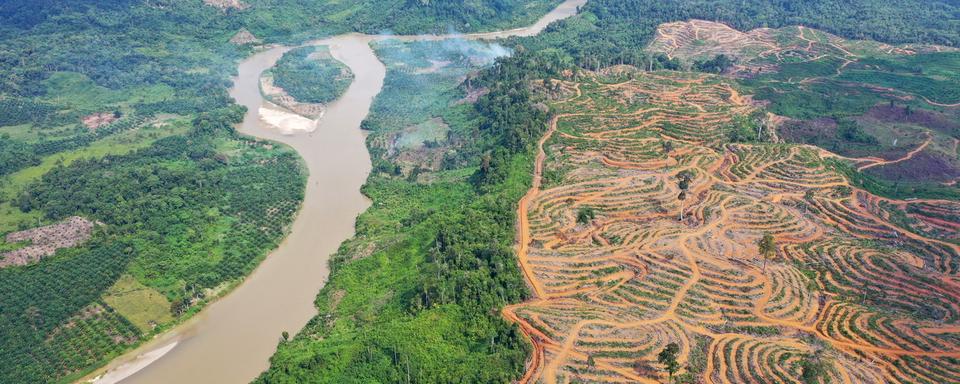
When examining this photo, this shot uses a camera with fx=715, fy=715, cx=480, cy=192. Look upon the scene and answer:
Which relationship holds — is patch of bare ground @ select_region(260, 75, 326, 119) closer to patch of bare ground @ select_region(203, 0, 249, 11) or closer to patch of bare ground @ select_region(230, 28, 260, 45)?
patch of bare ground @ select_region(230, 28, 260, 45)

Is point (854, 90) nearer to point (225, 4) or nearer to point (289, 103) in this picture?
point (289, 103)

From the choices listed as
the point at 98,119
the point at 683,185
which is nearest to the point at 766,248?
the point at 683,185

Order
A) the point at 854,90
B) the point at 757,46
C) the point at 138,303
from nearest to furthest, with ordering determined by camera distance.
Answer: the point at 138,303 < the point at 854,90 < the point at 757,46

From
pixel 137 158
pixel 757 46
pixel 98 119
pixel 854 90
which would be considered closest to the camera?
pixel 137 158

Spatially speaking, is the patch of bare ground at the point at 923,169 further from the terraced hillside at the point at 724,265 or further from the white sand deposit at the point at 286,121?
the white sand deposit at the point at 286,121

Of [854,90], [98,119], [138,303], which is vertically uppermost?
[98,119]

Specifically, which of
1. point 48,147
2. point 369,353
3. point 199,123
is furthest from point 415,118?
point 369,353

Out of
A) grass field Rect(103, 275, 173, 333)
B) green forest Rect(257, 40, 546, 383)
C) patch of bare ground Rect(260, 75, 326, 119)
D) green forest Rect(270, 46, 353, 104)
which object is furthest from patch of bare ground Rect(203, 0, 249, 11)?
grass field Rect(103, 275, 173, 333)

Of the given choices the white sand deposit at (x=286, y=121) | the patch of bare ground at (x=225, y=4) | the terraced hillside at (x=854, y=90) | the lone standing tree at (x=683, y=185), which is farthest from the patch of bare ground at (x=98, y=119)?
the terraced hillside at (x=854, y=90)
